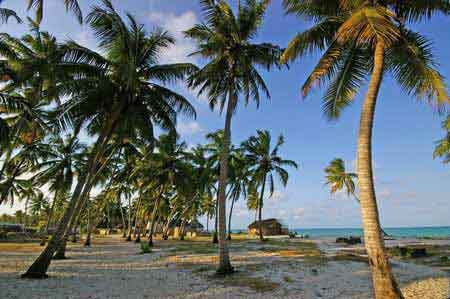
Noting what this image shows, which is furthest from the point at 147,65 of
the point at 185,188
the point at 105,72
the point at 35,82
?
the point at 185,188

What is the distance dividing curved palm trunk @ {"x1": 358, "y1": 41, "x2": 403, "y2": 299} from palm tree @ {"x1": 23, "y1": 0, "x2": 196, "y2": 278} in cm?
782

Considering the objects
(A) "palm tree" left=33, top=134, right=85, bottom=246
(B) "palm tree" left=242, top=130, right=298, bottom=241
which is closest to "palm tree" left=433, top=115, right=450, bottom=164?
(B) "palm tree" left=242, top=130, right=298, bottom=241

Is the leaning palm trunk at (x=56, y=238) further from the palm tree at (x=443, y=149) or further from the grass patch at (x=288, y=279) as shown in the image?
the palm tree at (x=443, y=149)

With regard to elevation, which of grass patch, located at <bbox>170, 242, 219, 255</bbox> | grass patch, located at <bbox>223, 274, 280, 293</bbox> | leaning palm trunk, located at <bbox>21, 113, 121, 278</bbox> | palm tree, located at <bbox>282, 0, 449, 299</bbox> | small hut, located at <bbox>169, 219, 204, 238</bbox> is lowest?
small hut, located at <bbox>169, 219, 204, 238</bbox>

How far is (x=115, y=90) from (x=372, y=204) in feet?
35.1

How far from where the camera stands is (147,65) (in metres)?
13.1

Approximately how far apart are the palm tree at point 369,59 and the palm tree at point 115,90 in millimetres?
6284

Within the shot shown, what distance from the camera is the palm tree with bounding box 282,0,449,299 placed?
21.4 feet

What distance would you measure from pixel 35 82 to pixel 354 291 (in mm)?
16461

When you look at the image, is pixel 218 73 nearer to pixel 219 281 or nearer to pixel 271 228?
pixel 219 281

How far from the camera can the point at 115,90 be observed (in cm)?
1266

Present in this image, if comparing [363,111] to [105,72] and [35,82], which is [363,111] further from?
[35,82]

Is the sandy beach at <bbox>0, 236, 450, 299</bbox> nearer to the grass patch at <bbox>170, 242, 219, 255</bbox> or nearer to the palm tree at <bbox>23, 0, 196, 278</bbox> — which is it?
the palm tree at <bbox>23, 0, 196, 278</bbox>

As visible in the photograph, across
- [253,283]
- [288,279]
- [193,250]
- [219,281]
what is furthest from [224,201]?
[193,250]
